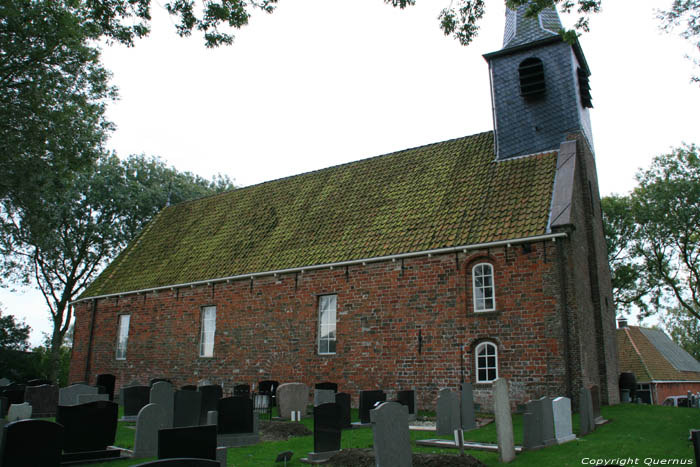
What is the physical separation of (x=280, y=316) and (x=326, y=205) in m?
4.99

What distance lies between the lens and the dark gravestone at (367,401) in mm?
13168

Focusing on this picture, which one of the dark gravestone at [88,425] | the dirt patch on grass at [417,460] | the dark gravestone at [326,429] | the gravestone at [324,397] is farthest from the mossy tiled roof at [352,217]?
the dark gravestone at [88,425]

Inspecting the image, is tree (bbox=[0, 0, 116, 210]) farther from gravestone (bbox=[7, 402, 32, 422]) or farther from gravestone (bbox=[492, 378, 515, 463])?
gravestone (bbox=[492, 378, 515, 463])

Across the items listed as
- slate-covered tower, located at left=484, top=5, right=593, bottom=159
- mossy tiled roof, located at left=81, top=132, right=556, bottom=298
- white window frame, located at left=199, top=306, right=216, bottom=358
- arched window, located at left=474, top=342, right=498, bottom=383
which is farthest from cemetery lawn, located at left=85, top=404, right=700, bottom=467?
slate-covered tower, located at left=484, top=5, right=593, bottom=159

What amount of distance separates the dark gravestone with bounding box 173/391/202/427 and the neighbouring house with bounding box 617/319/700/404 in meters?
29.4

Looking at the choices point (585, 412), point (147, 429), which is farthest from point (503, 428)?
point (147, 429)

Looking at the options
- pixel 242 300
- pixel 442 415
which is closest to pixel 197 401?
pixel 442 415

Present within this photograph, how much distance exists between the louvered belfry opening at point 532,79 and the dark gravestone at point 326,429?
44.1ft

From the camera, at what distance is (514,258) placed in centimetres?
1491

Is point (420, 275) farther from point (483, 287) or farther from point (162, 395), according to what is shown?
point (162, 395)

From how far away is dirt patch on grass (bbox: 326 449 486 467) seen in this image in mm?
8258

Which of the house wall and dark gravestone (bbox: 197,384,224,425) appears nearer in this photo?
dark gravestone (bbox: 197,384,224,425)

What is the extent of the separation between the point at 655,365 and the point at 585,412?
28637mm

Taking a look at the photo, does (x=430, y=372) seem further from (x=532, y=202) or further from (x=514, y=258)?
(x=532, y=202)
